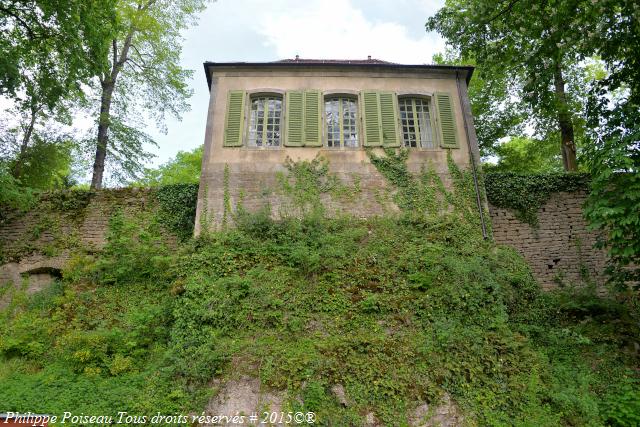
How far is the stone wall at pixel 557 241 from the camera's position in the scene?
10383 mm

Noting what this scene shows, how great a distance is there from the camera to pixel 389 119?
11.1 meters

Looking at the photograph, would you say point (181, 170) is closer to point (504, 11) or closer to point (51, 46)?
point (51, 46)

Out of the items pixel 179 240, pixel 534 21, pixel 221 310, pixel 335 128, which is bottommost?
pixel 221 310

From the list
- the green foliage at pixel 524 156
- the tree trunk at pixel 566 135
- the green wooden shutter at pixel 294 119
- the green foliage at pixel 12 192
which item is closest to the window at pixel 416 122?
the green wooden shutter at pixel 294 119

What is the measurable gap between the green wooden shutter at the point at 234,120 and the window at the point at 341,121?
2.24m

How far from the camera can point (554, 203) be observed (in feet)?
36.2

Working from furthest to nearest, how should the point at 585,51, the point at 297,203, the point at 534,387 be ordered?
the point at 297,203 → the point at 585,51 → the point at 534,387

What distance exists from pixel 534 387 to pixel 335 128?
7324mm

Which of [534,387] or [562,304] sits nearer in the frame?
[534,387]

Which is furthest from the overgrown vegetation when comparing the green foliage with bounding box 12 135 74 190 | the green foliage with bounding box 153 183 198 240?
the green foliage with bounding box 12 135 74 190

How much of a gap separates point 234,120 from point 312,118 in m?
2.01

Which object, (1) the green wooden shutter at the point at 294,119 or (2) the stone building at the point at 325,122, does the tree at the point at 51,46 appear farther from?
(1) the green wooden shutter at the point at 294,119

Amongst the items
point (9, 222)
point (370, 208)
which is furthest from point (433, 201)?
point (9, 222)

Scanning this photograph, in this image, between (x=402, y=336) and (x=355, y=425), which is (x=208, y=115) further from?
(x=355, y=425)
